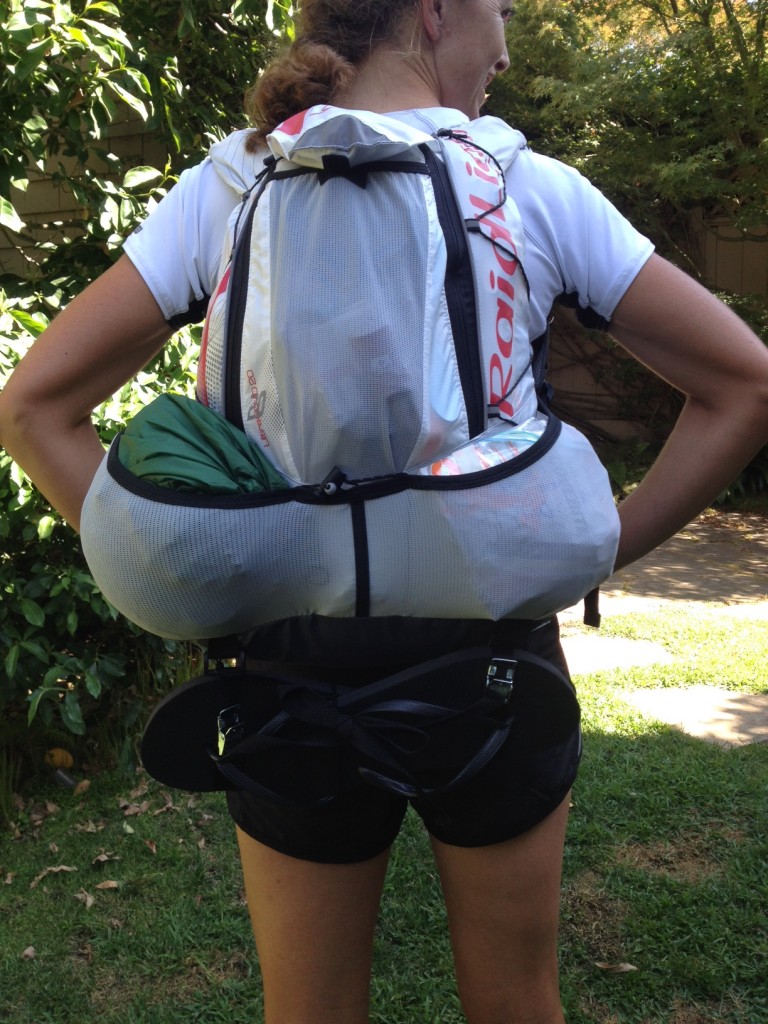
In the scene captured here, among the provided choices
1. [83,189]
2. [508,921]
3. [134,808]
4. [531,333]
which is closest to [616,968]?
[508,921]

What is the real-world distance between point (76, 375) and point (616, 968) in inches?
89.7

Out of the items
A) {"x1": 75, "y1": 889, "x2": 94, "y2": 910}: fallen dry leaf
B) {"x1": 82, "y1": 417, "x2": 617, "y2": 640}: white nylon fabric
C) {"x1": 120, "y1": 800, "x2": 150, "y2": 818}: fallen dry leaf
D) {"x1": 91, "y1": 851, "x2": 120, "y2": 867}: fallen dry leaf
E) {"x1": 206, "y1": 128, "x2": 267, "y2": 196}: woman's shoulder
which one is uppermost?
{"x1": 206, "y1": 128, "x2": 267, "y2": 196}: woman's shoulder

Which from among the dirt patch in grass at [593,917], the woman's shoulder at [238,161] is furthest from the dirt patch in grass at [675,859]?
the woman's shoulder at [238,161]

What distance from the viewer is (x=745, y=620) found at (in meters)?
6.05

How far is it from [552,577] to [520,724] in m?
0.23

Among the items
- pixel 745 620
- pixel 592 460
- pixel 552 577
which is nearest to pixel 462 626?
pixel 552 577

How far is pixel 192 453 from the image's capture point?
3.87 ft

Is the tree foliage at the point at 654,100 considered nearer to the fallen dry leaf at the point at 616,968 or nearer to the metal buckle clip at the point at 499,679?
Result: the fallen dry leaf at the point at 616,968

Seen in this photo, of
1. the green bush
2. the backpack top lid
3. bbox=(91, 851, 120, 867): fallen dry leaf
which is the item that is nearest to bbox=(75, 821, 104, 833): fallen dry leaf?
bbox=(91, 851, 120, 867): fallen dry leaf

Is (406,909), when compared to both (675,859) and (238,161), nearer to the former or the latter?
(675,859)

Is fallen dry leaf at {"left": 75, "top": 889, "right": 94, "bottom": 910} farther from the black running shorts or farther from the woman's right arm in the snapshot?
the woman's right arm

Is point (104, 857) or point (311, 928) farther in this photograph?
point (104, 857)

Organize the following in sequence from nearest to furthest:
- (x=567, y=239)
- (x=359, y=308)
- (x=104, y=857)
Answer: (x=359, y=308) → (x=567, y=239) → (x=104, y=857)

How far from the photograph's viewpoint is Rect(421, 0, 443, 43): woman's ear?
1375 mm
